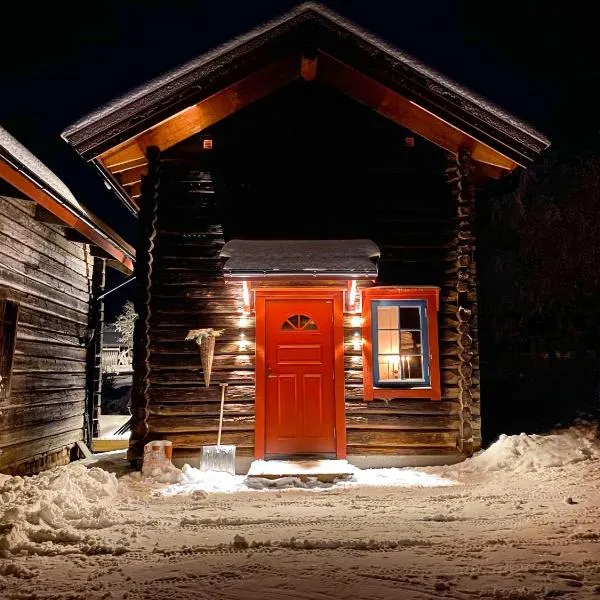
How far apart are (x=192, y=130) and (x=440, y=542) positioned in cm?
683

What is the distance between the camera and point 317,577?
123 inches

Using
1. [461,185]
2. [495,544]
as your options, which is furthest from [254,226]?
[495,544]

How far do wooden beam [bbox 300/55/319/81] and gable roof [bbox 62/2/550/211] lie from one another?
0.02m

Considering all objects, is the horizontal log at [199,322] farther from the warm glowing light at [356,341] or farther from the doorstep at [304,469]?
the doorstep at [304,469]

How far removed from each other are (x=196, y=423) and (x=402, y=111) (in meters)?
5.91

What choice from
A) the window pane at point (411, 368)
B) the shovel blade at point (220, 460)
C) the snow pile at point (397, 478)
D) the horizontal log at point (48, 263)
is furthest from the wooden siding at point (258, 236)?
the horizontal log at point (48, 263)

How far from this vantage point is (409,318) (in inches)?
332

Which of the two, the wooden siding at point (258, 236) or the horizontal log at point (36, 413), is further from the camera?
the horizontal log at point (36, 413)

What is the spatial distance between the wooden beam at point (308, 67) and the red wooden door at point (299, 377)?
373 cm

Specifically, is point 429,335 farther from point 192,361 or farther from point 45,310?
point 45,310

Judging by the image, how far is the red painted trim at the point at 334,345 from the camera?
7.29 metres

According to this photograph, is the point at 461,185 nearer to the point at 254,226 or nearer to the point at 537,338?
the point at 254,226

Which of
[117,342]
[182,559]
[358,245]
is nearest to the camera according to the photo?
[182,559]

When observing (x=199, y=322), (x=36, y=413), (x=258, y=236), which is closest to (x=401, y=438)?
(x=199, y=322)
